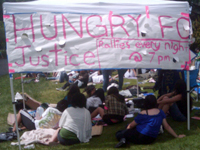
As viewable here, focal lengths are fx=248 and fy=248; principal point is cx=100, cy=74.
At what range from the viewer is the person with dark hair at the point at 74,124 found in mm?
4465

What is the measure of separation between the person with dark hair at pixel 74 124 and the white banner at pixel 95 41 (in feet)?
2.46

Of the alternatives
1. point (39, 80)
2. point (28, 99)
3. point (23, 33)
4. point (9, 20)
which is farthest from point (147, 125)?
point (39, 80)

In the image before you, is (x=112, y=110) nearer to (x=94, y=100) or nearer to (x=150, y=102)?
(x=94, y=100)

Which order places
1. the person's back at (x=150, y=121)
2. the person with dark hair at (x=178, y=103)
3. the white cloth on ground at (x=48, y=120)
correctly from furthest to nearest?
the person with dark hair at (x=178, y=103)
the white cloth on ground at (x=48, y=120)
the person's back at (x=150, y=121)

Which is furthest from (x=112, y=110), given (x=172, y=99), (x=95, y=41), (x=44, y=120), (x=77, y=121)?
(x=95, y=41)

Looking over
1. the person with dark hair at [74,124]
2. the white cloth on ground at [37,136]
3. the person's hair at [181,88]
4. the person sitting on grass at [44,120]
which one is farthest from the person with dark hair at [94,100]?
the person's hair at [181,88]

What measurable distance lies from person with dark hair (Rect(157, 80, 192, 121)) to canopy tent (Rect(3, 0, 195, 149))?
2.77 ft

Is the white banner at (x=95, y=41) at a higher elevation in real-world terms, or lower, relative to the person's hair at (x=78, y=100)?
higher

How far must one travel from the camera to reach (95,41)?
14.2ft

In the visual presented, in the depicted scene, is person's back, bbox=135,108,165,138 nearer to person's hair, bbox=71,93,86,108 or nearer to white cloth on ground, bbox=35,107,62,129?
person's hair, bbox=71,93,86,108

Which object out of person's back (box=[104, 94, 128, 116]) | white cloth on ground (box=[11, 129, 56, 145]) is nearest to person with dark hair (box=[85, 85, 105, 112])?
person's back (box=[104, 94, 128, 116])

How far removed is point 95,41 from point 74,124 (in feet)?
5.03

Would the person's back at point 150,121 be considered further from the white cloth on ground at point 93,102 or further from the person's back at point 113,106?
the white cloth on ground at point 93,102

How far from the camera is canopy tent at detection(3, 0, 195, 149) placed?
4117 millimetres
